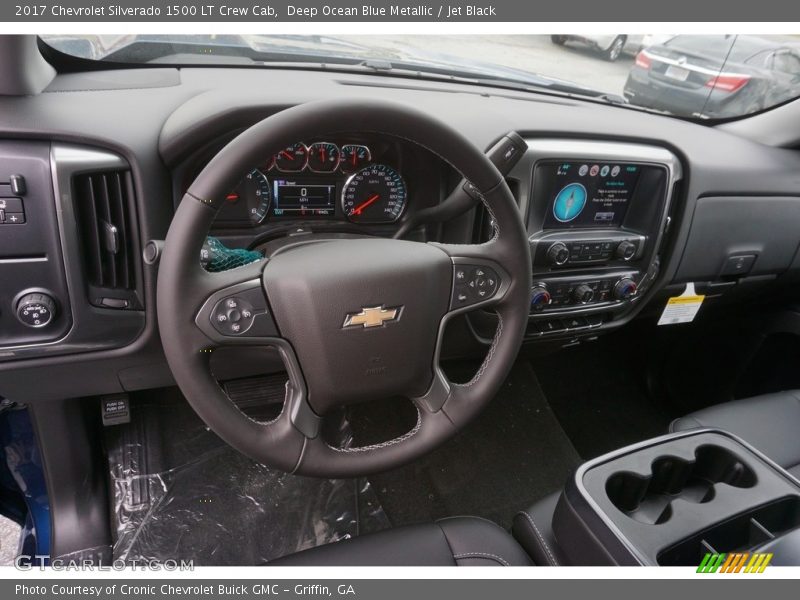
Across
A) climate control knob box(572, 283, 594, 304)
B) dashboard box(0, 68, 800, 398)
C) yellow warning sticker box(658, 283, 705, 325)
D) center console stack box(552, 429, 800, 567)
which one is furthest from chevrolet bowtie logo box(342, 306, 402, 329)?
yellow warning sticker box(658, 283, 705, 325)

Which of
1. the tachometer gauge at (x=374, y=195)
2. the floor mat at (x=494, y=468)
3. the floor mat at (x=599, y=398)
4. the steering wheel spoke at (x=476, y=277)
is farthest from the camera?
the floor mat at (x=599, y=398)

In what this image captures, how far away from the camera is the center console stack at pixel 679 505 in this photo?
1.09m

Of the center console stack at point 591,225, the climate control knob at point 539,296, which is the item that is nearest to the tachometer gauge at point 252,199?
the center console stack at point 591,225

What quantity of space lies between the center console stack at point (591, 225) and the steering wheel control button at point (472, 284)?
387mm

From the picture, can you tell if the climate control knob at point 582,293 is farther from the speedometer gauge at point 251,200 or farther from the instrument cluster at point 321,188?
the speedometer gauge at point 251,200

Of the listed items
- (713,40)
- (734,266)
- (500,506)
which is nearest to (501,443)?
(500,506)

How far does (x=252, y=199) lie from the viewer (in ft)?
4.16

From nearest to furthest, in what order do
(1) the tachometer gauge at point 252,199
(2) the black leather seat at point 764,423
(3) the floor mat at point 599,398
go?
(1) the tachometer gauge at point 252,199, (2) the black leather seat at point 764,423, (3) the floor mat at point 599,398

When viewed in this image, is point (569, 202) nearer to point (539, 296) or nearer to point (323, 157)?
point (539, 296)

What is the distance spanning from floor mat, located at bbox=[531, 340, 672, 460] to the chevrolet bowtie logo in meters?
1.43

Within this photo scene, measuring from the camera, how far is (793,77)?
1945 millimetres

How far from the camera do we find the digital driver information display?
1.29m

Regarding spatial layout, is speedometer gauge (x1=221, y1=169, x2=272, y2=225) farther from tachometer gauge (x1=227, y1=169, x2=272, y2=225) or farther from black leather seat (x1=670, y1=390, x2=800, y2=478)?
black leather seat (x1=670, y1=390, x2=800, y2=478)

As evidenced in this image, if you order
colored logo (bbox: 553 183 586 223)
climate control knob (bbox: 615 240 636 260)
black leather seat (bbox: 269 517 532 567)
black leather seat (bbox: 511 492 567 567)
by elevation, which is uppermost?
colored logo (bbox: 553 183 586 223)
